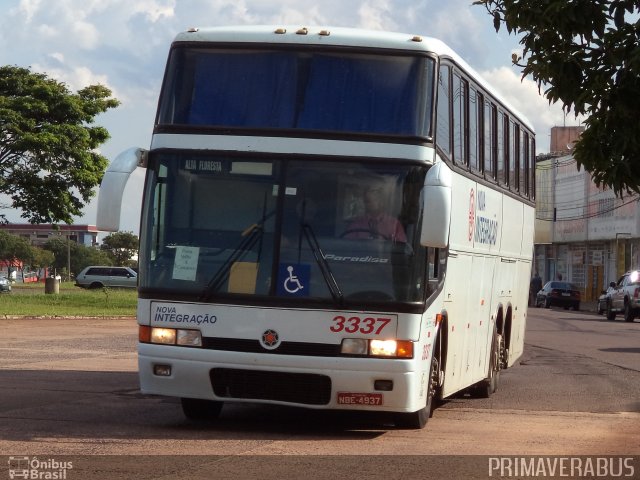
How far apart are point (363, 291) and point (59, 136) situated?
3241cm

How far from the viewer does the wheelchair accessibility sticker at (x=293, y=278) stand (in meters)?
11.3

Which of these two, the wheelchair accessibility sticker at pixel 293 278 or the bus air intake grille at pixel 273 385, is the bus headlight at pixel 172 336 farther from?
the wheelchair accessibility sticker at pixel 293 278

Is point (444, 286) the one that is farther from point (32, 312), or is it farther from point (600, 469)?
point (32, 312)

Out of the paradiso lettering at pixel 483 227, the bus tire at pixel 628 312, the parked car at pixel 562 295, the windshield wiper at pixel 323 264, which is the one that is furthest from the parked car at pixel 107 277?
the windshield wiper at pixel 323 264

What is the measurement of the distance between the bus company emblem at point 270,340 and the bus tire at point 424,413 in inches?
61.1

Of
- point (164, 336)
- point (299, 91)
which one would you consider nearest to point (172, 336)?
point (164, 336)

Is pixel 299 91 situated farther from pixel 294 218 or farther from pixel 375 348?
pixel 375 348

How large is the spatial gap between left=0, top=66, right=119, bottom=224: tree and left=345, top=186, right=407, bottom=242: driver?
31.6 m

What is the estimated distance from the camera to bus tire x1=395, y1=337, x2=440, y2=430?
39.5 feet

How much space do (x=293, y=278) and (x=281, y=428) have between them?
1667mm

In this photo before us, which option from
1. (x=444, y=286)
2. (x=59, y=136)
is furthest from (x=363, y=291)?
(x=59, y=136)

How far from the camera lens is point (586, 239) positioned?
76.4m

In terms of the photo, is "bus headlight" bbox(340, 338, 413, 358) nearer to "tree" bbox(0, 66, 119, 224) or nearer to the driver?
the driver

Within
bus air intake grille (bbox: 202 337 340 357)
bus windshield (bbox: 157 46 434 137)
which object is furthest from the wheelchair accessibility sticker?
bus windshield (bbox: 157 46 434 137)
